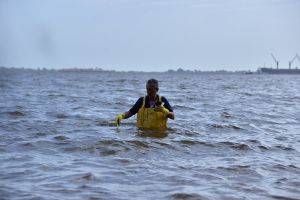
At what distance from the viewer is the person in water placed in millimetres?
9773

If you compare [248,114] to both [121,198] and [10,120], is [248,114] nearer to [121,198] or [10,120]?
[10,120]

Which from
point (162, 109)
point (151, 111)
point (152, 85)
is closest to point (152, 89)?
point (152, 85)

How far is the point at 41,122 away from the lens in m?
12.7

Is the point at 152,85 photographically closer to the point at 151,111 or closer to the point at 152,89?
the point at 152,89

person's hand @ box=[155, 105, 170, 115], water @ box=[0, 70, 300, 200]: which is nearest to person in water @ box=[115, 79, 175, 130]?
person's hand @ box=[155, 105, 170, 115]

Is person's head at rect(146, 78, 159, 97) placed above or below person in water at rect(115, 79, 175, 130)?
above

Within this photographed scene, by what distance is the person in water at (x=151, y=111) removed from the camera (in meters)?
9.77

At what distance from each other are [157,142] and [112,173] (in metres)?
2.93

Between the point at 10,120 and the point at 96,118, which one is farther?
the point at 96,118

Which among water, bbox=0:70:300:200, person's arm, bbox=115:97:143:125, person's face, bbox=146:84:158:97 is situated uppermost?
person's face, bbox=146:84:158:97

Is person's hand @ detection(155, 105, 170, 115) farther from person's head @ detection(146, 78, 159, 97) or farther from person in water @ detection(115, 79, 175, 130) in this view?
person's head @ detection(146, 78, 159, 97)

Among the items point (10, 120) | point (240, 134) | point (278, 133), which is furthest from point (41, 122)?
point (278, 133)

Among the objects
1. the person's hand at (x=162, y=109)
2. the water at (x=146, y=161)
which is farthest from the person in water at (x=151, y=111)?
the water at (x=146, y=161)

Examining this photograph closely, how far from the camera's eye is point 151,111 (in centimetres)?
995
